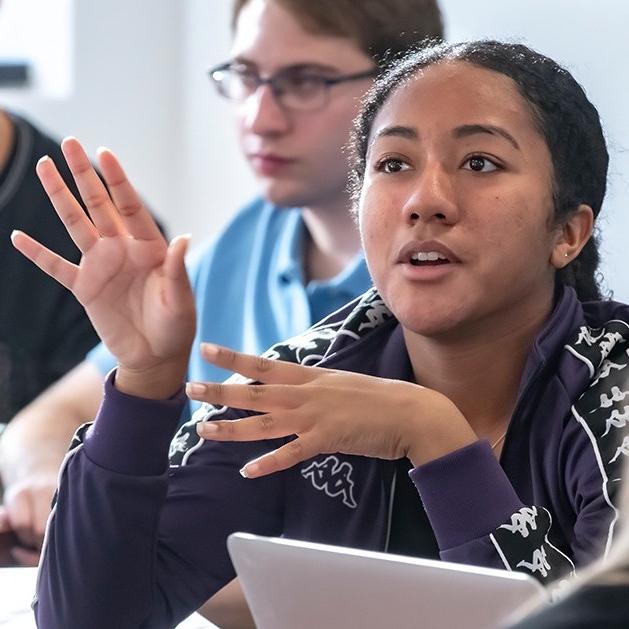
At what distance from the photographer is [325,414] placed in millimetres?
1111

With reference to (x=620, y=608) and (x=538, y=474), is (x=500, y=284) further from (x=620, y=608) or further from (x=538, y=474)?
(x=620, y=608)

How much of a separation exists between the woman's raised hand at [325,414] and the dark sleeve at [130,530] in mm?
125

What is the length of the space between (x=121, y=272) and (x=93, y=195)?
0.07 m

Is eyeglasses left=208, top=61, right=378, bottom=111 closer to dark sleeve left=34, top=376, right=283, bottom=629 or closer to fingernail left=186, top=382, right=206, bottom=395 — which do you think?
dark sleeve left=34, top=376, right=283, bottom=629

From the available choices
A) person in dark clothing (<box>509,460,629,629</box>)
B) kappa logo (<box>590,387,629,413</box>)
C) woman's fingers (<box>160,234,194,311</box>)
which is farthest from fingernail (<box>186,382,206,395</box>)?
person in dark clothing (<box>509,460,629,629</box>)

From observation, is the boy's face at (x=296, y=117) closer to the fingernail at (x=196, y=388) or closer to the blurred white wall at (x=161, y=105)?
the fingernail at (x=196, y=388)

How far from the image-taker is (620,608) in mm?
550

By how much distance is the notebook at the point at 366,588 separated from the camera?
76 cm

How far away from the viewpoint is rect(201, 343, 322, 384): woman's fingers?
1.08m

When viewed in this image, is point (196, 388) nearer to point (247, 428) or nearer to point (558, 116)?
point (247, 428)

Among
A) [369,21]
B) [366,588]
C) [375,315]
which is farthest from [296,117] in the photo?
[366,588]

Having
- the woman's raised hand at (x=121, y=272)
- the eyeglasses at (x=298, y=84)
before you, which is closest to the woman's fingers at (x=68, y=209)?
the woman's raised hand at (x=121, y=272)

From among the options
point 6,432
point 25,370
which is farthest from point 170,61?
point 6,432

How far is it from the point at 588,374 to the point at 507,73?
30 centimetres
